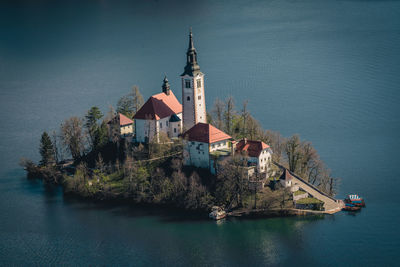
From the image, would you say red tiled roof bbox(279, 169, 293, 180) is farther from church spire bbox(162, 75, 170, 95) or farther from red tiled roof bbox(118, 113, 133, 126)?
red tiled roof bbox(118, 113, 133, 126)

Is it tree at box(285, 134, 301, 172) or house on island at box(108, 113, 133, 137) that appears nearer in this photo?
tree at box(285, 134, 301, 172)

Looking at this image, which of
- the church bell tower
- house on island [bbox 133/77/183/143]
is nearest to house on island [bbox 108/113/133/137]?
house on island [bbox 133/77/183/143]

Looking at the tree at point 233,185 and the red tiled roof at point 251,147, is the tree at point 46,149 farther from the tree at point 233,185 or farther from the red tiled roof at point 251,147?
the red tiled roof at point 251,147

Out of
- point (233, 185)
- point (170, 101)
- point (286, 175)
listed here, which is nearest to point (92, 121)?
point (170, 101)

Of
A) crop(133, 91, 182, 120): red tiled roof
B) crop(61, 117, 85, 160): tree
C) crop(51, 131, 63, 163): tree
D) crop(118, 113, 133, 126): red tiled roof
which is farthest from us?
crop(51, 131, 63, 163): tree

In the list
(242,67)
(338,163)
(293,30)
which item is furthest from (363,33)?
(338,163)

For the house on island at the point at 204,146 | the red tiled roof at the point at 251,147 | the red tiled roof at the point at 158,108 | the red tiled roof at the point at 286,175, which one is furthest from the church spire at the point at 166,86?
the red tiled roof at the point at 286,175
